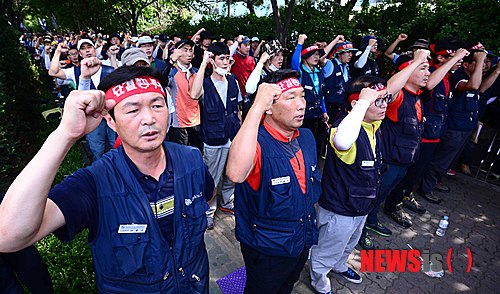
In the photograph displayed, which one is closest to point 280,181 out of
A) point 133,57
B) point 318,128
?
point 133,57

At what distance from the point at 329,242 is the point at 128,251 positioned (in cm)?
219

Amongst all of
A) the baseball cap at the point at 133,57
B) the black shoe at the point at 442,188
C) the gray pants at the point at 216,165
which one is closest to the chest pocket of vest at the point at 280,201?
the gray pants at the point at 216,165

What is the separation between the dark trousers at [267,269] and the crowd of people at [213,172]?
1 centimetres

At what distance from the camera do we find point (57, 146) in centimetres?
123

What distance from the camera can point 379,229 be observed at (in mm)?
4484

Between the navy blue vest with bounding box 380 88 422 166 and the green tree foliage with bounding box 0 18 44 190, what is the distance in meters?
5.58

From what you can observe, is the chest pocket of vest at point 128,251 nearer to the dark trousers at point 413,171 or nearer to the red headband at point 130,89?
the red headband at point 130,89

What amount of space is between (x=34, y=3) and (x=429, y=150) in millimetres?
28218

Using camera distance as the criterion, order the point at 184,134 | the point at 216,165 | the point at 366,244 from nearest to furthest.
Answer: the point at 366,244 → the point at 216,165 → the point at 184,134

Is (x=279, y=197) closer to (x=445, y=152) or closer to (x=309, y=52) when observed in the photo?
(x=309, y=52)

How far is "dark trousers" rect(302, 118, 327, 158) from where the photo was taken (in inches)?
227

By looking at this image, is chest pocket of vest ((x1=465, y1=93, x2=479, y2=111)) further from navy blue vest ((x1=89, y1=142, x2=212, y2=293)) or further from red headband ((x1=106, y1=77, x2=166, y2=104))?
red headband ((x1=106, y1=77, x2=166, y2=104))

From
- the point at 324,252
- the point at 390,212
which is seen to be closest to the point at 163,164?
the point at 324,252

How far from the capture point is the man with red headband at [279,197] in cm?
234
